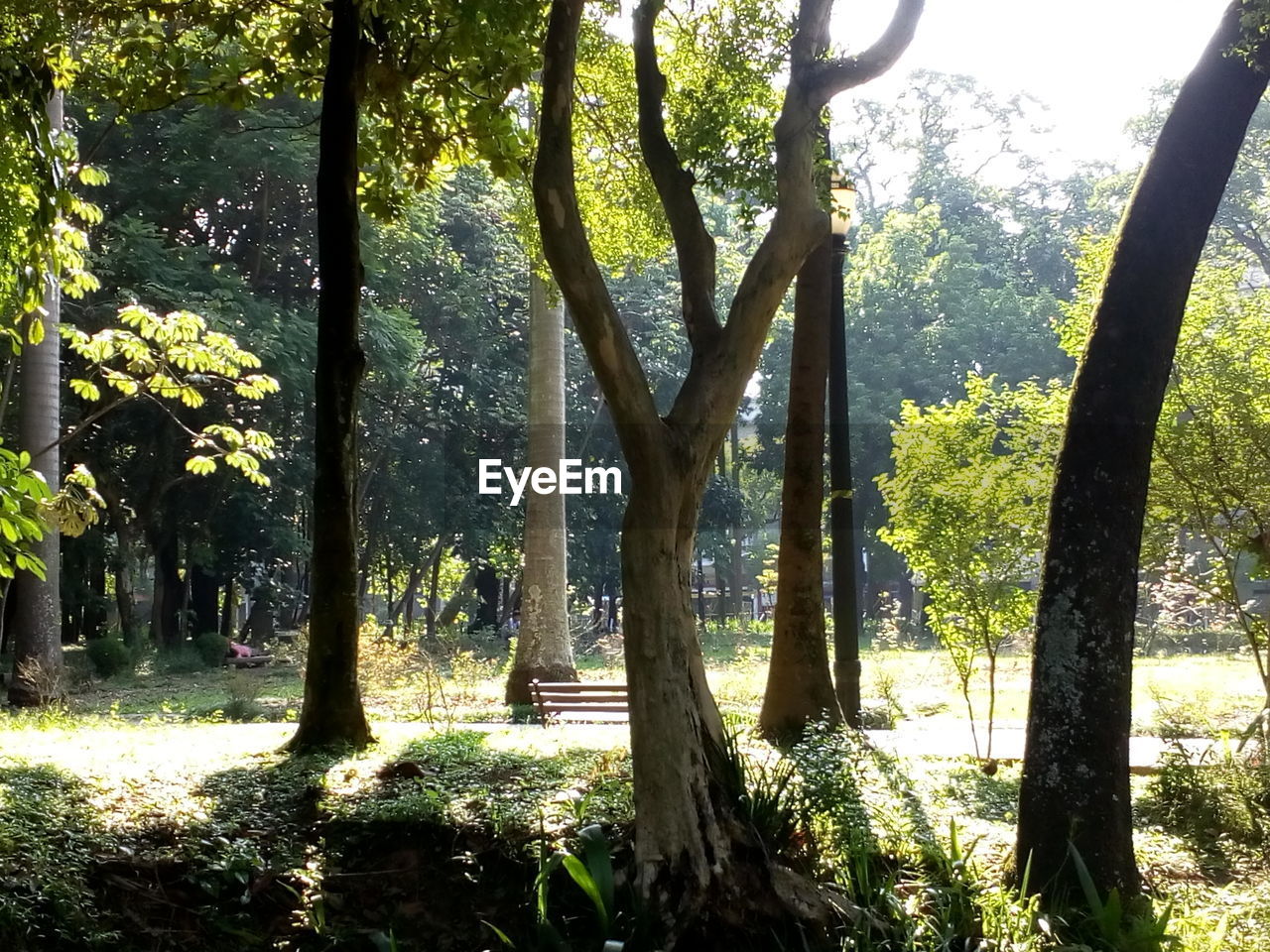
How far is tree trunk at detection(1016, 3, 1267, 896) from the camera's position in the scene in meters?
5.73

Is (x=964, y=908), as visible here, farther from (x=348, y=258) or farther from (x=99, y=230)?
(x=99, y=230)

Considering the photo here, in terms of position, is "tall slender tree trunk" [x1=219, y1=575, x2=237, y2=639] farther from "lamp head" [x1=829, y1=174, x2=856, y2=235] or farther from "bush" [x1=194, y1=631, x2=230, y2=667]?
"lamp head" [x1=829, y1=174, x2=856, y2=235]

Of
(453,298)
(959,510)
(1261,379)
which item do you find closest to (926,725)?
(959,510)

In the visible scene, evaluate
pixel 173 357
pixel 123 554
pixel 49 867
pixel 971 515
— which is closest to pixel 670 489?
pixel 49 867

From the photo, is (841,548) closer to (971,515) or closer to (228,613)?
(971,515)

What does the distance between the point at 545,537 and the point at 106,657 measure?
1177cm

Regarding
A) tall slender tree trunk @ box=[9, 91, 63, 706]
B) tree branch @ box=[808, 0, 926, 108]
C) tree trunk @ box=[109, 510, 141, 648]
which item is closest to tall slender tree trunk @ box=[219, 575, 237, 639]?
tree trunk @ box=[109, 510, 141, 648]

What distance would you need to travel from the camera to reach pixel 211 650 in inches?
1059

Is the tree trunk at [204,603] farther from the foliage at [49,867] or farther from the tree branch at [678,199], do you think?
the tree branch at [678,199]

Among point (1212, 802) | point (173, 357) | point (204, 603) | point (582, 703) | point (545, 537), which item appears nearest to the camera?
point (1212, 802)

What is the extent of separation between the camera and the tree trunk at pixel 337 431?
345 inches

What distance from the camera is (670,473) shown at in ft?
19.6

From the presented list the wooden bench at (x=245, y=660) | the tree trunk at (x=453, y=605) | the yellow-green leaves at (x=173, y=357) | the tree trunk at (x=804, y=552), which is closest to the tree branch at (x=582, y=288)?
the tree trunk at (x=804, y=552)

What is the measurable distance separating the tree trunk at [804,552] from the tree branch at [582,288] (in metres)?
4.00
